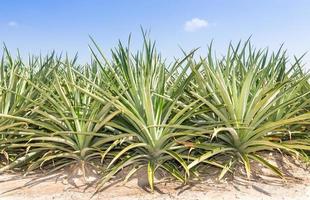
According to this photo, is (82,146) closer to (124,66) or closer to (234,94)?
(124,66)

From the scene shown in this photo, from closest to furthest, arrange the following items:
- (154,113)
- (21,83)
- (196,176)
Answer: (196,176)
(154,113)
(21,83)

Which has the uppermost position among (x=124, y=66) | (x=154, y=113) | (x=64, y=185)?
(x=124, y=66)

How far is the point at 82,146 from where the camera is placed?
3168 mm

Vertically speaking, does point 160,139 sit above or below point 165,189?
above

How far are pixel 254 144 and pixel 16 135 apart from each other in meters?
2.25

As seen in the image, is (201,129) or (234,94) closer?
(201,129)

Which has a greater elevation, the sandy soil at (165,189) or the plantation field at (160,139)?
the plantation field at (160,139)

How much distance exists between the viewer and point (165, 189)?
9.15 ft

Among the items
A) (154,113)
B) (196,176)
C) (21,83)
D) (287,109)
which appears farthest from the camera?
(21,83)

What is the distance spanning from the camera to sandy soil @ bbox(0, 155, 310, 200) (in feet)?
8.82

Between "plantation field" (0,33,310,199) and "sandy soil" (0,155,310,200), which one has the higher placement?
"plantation field" (0,33,310,199)

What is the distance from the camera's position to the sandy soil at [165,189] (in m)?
2.69

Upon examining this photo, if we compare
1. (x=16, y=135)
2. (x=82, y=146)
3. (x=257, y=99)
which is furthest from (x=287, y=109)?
(x=16, y=135)

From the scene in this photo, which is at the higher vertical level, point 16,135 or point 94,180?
point 16,135
